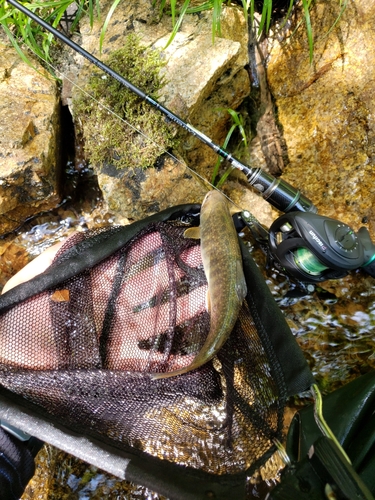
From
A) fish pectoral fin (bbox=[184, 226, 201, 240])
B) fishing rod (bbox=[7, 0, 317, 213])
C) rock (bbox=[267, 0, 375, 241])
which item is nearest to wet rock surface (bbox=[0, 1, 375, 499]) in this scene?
rock (bbox=[267, 0, 375, 241])

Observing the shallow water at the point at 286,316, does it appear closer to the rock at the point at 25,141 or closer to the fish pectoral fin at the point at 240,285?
the rock at the point at 25,141

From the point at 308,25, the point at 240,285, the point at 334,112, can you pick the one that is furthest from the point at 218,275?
the point at 308,25

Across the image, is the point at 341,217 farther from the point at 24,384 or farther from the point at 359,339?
the point at 24,384

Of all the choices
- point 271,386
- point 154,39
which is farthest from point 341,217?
point 154,39

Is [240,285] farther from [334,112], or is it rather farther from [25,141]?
[25,141]

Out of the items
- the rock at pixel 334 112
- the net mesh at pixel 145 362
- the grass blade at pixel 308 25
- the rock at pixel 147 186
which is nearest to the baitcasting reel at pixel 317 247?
the net mesh at pixel 145 362

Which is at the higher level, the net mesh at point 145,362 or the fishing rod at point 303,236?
the fishing rod at point 303,236
